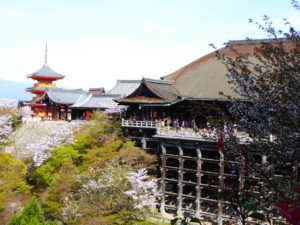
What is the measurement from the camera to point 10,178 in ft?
68.9

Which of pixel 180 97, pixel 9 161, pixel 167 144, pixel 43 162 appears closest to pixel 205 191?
pixel 167 144

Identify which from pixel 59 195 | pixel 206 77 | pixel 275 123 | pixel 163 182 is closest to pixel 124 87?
pixel 206 77

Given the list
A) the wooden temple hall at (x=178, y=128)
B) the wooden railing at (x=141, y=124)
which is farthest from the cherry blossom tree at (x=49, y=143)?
the wooden temple hall at (x=178, y=128)

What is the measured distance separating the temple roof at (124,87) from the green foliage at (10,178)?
49.5ft

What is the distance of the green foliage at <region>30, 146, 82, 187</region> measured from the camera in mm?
23484

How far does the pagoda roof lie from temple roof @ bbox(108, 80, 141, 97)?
1195cm

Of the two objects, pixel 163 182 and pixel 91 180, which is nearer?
pixel 91 180

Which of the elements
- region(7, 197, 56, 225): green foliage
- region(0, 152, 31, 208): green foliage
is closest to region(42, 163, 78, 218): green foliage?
region(0, 152, 31, 208): green foliage

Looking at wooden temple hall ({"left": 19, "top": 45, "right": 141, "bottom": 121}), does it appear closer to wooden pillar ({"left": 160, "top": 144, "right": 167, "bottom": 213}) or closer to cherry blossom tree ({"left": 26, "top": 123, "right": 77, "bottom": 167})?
cherry blossom tree ({"left": 26, "top": 123, "right": 77, "bottom": 167})

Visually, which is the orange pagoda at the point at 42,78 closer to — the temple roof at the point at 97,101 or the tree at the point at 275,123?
the temple roof at the point at 97,101

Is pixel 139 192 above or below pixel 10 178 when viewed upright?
below

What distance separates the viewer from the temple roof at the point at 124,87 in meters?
35.9

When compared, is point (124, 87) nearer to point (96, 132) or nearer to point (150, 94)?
point (150, 94)

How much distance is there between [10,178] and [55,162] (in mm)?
3610
